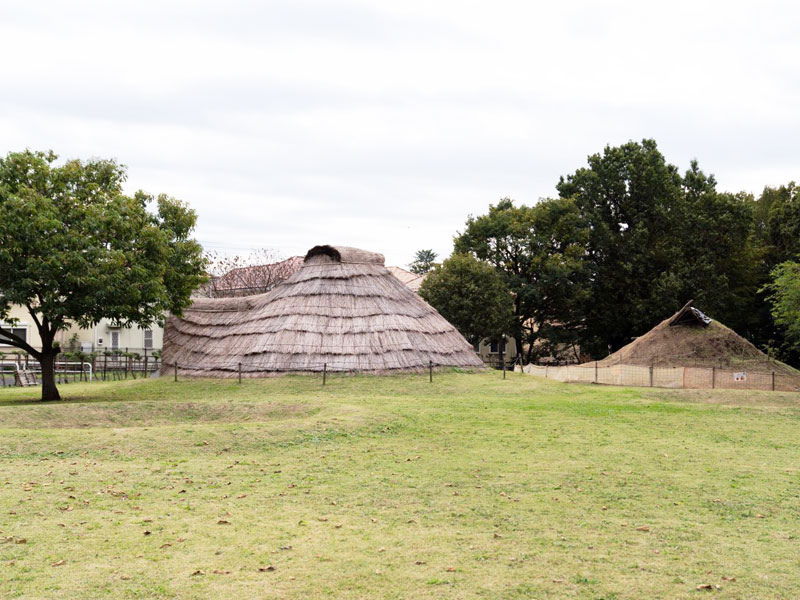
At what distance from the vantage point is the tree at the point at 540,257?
151 feet

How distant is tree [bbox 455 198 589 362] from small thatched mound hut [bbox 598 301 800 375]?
11267 mm

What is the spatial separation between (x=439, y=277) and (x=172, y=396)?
21515mm

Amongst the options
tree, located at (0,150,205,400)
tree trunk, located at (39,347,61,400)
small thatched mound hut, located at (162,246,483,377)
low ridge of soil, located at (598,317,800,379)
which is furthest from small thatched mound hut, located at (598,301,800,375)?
tree trunk, located at (39,347,61,400)

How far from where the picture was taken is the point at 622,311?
4725 cm

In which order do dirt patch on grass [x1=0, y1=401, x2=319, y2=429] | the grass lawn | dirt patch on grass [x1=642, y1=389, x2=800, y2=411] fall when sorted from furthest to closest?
dirt patch on grass [x1=642, y1=389, x2=800, y2=411] < dirt patch on grass [x1=0, y1=401, x2=319, y2=429] < the grass lawn

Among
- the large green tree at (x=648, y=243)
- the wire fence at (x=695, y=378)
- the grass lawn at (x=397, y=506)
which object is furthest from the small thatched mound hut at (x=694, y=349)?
the grass lawn at (x=397, y=506)

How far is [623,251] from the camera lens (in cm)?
4694

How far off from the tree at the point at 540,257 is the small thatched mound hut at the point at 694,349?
11267 mm

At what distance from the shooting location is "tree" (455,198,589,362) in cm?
4591

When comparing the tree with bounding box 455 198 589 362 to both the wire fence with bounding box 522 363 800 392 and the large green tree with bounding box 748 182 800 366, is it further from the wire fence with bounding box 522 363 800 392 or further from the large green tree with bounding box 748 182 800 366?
the wire fence with bounding box 522 363 800 392

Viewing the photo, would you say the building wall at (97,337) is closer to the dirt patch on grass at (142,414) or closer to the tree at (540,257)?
the tree at (540,257)

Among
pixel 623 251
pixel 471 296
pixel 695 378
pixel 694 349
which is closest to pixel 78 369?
pixel 471 296

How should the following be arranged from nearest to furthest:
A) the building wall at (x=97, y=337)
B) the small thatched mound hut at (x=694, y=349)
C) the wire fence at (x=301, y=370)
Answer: the wire fence at (x=301, y=370), the small thatched mound hut at (x=694, y=349), the building wall at (x=97, y=337)

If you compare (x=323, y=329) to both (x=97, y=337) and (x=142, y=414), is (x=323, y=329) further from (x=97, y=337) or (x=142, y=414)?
(x=97, y=337)
